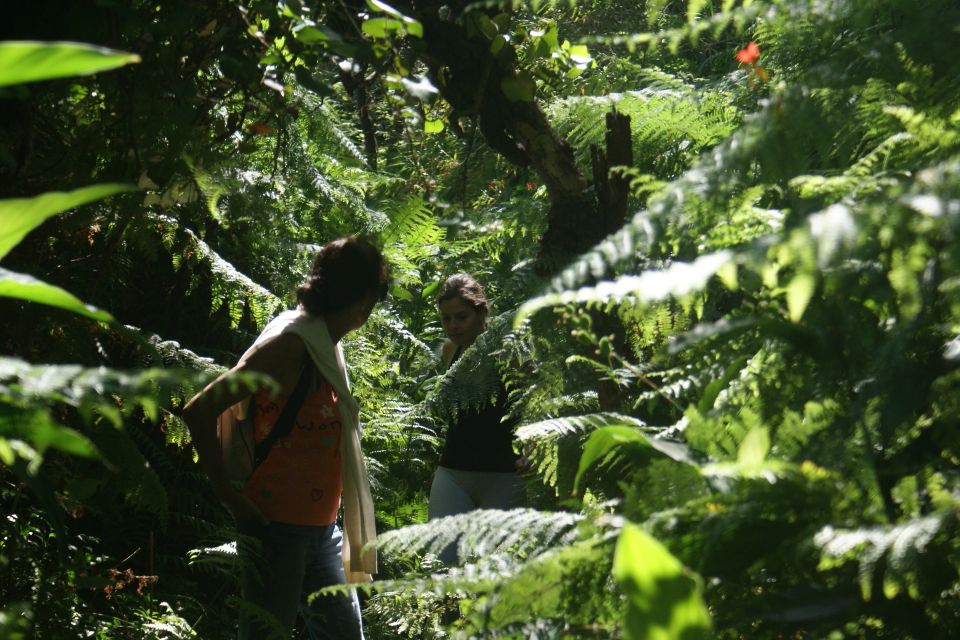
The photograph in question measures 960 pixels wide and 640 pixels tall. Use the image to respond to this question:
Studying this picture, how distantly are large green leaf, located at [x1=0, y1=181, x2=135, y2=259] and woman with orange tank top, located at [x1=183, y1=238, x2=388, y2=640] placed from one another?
1.89 m

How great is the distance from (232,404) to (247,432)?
0.25m

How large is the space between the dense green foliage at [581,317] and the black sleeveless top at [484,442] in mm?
456

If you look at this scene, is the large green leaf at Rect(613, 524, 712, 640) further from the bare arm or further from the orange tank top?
the orange tank top

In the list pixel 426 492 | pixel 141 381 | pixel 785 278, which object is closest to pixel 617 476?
pixel 785 278

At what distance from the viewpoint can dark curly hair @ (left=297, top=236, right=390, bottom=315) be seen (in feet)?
10.4

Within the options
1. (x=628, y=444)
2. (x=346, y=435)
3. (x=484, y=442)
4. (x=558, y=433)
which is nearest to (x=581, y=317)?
(x=628, y=444)

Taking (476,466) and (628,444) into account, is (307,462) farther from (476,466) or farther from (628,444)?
(628,444)

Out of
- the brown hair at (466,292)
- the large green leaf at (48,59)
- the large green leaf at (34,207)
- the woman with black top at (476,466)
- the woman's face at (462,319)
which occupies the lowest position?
the large green leaf at (34,207)

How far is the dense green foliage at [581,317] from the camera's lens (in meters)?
0.99

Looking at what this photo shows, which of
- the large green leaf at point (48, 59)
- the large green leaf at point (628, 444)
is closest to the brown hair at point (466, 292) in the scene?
the large green leaf at point (628, 444)

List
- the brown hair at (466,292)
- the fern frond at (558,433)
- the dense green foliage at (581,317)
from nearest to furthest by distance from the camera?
the dense green foliage at (581,317), the fern frond at (558,433), the brown hair at (466,292)

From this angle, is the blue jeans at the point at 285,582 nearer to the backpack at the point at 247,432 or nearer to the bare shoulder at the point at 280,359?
the backpack at the point at 247,432

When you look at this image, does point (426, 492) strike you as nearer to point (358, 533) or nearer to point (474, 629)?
point (358, 533)

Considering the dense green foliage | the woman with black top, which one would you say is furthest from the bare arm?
the woman with black top
